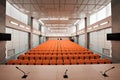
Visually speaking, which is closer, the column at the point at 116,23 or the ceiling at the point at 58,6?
the column at the point at 116,23

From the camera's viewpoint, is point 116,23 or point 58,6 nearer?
point 116,23

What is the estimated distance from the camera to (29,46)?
1667cm

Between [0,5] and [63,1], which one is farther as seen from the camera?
[63,1]

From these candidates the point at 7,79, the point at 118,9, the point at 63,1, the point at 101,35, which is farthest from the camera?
the point at 101,35

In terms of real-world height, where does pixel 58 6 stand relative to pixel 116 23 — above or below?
above

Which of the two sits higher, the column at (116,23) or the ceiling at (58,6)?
the ceiling at (58,6)

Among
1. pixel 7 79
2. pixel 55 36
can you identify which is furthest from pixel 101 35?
pixel 55 36

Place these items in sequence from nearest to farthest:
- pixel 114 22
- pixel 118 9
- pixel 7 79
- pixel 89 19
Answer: pixel 7 79, pixel 118 9, pixel 114 22, pixel 89 19

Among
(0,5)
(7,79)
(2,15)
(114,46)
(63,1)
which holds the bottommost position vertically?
(7,79)

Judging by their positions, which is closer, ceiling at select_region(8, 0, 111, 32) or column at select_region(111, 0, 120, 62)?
column at select_region(111, 0, 120, 62)

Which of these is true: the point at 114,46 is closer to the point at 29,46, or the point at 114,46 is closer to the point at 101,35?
the point at 101,35

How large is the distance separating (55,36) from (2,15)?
97.2 feet

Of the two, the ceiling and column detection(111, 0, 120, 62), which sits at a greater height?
the ceiling

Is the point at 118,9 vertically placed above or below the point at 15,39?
above
